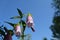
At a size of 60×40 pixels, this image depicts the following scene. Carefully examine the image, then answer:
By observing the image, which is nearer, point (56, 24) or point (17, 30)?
point (17, 30)

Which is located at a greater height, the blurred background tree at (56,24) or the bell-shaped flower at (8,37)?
the blurred background tree at (56,24)

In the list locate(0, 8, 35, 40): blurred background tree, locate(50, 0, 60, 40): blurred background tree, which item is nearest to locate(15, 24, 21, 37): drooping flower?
locate(0, 8, 35, 40): blurred background tree

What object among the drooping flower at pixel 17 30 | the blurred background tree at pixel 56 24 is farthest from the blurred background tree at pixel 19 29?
the blurred background tree at pixel 56 24

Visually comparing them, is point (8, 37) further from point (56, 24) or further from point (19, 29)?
point (56, 24)

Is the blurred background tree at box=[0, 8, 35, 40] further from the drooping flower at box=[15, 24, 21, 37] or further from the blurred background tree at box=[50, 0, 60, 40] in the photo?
the blurred background tree at box=[50, 0, 60, 40]

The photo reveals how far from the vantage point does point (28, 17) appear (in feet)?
7.70

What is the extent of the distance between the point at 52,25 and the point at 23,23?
2467 cm

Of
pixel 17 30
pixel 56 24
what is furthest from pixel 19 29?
pixel 56 24

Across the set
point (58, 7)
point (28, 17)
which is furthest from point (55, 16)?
point (28, 17)

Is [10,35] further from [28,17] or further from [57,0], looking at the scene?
[57,0]

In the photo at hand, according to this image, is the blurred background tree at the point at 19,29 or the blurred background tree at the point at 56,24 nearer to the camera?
the blurred background tree at the point at 19,29

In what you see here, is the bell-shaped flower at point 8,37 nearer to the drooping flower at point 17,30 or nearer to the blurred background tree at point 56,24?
the drooping flower at point 17,30

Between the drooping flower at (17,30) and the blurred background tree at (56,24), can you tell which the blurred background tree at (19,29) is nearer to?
the drooping flower at (17,30)

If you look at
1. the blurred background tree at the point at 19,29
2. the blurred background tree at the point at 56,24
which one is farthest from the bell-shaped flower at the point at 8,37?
the blurred background tree at the point at 56,24
